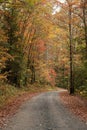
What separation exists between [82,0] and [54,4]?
25.9ft

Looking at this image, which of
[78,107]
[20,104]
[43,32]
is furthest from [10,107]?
[43,32]

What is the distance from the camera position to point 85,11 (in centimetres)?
2086

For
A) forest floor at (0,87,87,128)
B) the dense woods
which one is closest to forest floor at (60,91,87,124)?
forest floor at (0,87,87,128)

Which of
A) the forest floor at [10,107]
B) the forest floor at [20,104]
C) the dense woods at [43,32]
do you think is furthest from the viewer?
the dense woods at [43,32]

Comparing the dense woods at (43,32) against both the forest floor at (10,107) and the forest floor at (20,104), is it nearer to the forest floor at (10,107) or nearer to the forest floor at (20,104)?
the forest floor at (10,107)

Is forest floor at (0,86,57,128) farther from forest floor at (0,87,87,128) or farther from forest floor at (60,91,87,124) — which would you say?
forest floor at (60,91,87,124)

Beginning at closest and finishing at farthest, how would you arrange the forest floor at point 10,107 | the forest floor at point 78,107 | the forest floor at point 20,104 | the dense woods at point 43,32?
the forest floor at point 10,107 < the forest floor at point 20,104 < the forest floor at point 78,107 < the dense woods at point 43,32

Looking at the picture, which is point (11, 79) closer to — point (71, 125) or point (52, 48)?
point (71, 125)

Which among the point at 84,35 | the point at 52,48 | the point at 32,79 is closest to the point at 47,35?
the point at 32,79

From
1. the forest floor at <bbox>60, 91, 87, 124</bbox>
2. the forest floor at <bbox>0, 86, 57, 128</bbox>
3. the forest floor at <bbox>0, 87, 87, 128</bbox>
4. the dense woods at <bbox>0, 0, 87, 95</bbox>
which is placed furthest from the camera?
the dense woods at <bbox>0, 0, 87, 95</bbox>

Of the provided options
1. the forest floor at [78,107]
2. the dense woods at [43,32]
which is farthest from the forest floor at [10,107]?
the forest floor at [78,107]

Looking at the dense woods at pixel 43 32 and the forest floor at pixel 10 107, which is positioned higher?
the dense woods at pixel 43 32

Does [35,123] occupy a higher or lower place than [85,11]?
lower

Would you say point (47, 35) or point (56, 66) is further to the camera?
point (56, 66)
